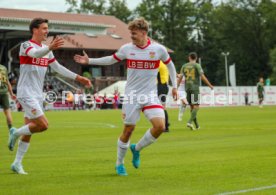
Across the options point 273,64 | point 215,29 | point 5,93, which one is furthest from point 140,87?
point 215,29

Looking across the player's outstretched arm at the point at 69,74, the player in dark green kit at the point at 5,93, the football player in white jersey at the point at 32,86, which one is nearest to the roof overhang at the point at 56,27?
the player in dark green kit at the point at 5,93

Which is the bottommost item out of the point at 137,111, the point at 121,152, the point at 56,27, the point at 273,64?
the point at 121,152

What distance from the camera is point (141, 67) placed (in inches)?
418

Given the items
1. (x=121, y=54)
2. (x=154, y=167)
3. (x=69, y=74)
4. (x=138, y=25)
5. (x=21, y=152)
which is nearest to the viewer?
(x=138, y=25)

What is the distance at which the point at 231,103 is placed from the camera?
60.9m

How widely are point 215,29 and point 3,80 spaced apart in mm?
98495

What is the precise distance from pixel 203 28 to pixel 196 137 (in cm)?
10183

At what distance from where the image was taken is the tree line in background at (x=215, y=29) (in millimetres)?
110312

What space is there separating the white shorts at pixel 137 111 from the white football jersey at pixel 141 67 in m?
0.18

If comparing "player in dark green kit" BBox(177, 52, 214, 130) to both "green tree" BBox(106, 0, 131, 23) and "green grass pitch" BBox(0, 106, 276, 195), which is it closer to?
"green grass pitch" BBox(0, 106, 276, 195)

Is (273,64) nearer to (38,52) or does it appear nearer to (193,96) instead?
(193,96)

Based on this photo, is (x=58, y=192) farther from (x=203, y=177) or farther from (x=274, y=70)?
(x=274, y=70)

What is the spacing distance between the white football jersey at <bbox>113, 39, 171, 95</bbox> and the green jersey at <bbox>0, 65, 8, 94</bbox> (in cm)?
882

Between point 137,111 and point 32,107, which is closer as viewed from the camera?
point 137,111
